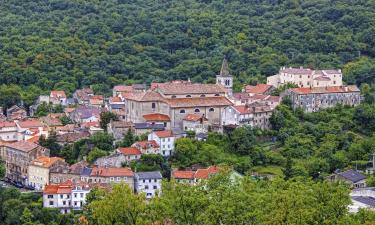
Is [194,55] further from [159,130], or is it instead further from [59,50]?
[159,130]

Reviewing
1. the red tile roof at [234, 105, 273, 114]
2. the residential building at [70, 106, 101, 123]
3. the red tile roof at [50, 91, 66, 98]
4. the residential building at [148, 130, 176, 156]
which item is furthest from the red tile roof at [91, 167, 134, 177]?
the red tile roof at [50, 91, 66, 98]

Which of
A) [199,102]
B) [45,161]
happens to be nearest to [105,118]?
[199,102]

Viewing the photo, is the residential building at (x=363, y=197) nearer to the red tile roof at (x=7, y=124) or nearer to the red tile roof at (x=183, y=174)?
the red tile roof at (x=183, y=174)

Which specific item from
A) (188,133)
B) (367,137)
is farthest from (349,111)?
(188,133)

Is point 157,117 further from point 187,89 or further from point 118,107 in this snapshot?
point 118,107

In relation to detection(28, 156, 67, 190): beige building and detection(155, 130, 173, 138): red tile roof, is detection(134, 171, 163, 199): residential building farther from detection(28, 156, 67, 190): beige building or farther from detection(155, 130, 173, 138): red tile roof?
detection(28, 156, 67, 190): beige building

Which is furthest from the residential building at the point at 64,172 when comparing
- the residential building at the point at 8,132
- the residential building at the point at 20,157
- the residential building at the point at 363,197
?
the residential building at the point at 363,197
